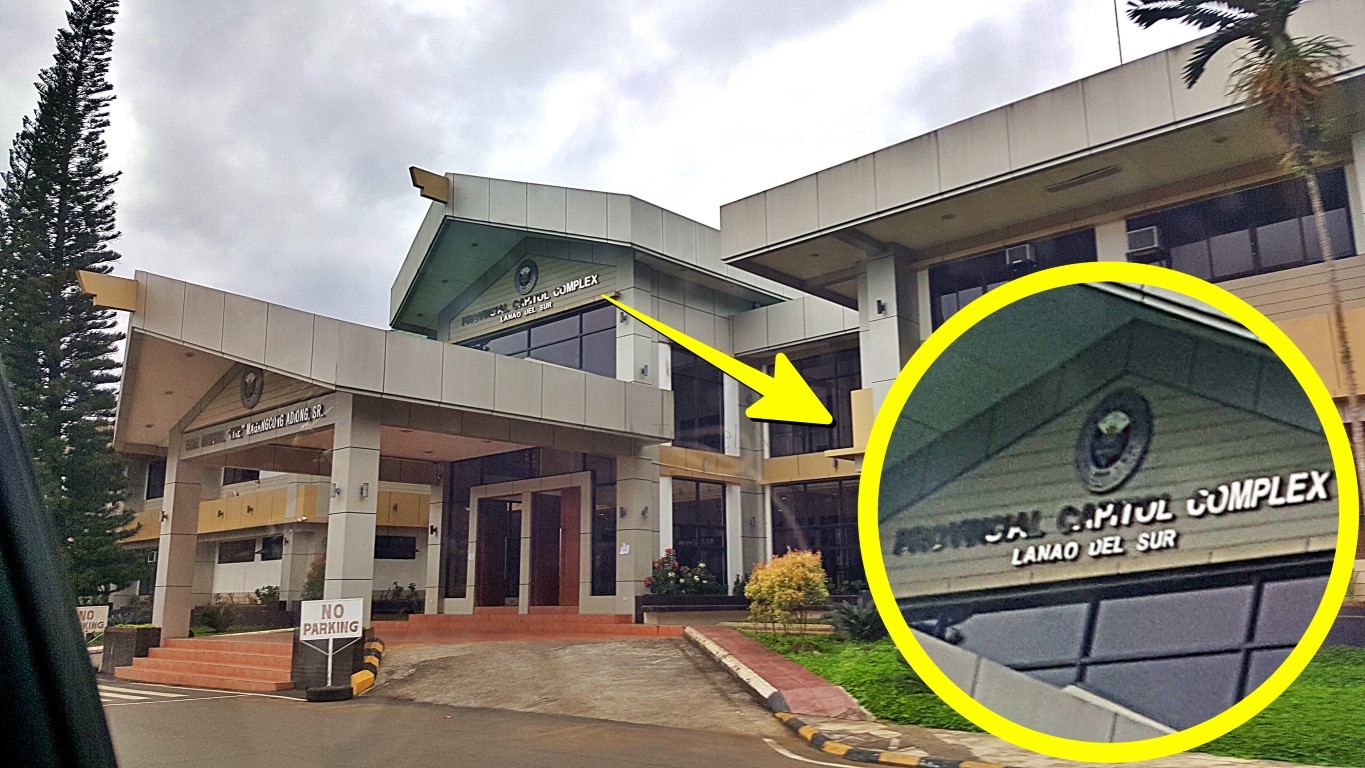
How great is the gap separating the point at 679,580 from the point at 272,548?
55.0 feet

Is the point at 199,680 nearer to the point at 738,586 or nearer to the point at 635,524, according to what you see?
the point at 635,524

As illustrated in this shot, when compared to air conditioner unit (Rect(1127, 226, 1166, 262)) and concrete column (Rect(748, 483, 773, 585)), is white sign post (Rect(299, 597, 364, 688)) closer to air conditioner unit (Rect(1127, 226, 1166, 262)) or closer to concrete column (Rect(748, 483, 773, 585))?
concrete column (Rect(748, 483, 773, 585))

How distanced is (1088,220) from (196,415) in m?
14.9

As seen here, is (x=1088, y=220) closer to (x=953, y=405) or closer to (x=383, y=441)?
(x=953, y=405)

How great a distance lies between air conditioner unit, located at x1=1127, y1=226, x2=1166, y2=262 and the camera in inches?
284

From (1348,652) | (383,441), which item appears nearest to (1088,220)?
(1348,652)

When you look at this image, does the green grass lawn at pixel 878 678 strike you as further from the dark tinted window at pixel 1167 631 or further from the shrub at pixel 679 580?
the shrub at pixel 679 580

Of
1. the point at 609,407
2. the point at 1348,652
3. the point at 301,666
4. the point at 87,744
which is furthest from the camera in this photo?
the point at 609,407

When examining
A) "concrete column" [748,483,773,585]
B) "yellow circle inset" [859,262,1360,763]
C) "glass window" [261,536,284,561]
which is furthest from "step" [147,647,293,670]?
"glass window" [261,536,284,561]

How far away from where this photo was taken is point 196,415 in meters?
17.2

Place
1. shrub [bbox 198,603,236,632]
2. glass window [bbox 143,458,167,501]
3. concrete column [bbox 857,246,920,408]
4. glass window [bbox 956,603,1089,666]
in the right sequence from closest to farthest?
1. glass window [bbox 956,603,1089,666]
2. concrete column [bbox 857,246,920,408]
3. glass window [bbox 143,458,167,501]
4. shrub [bbox 198,603,236,632]

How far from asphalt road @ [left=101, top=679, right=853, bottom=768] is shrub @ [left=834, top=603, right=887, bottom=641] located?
244cm

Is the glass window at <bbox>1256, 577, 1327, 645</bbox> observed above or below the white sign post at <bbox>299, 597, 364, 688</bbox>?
above

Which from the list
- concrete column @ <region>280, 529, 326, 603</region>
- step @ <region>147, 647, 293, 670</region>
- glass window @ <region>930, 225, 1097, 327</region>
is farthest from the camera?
concrete column @ <region>280, 529, 326, 603</region>
